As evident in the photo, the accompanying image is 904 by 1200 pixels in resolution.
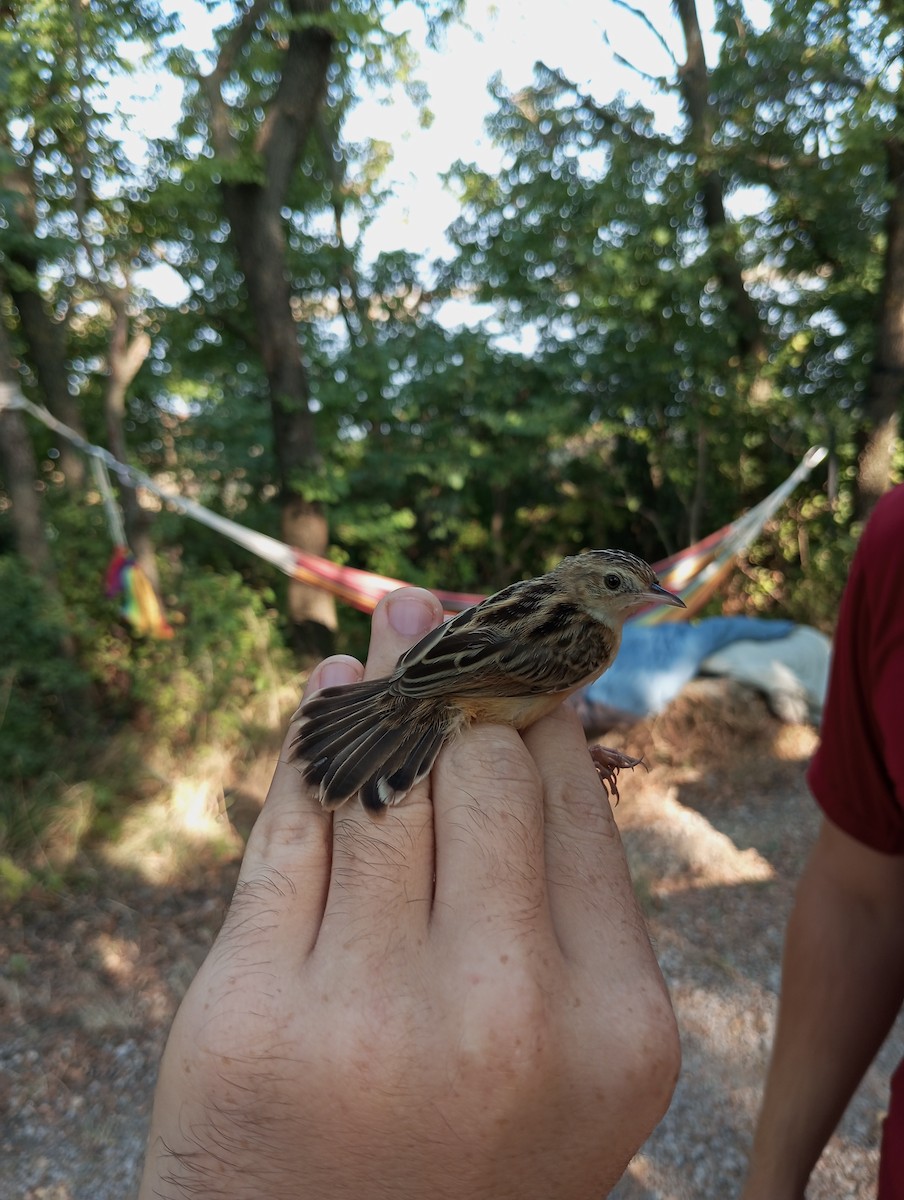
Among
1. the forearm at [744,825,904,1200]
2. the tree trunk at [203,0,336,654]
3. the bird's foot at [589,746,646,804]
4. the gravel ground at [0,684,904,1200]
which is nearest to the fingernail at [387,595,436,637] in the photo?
the bird's foot at [589,746,646,804]

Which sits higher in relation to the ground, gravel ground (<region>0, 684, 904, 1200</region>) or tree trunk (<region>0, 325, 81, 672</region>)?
tree trunk (<region>0, 325, 81, 672</region>)

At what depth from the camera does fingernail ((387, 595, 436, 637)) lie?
185cm

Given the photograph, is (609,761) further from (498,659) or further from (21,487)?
(21,487)

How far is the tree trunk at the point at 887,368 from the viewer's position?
7398 mm

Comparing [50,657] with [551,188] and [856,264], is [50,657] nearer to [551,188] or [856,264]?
[551,188]

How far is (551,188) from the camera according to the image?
8.99 metres

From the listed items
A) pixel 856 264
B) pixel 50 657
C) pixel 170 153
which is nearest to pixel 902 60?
pixel 856 264

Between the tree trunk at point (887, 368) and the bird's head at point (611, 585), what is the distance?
684cm

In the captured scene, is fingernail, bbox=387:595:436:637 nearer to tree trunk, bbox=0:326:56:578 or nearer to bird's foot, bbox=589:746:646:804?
bird's foot, bbox=589:746:646:804

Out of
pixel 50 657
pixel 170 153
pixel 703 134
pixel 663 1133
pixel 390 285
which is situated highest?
pixel 703 134

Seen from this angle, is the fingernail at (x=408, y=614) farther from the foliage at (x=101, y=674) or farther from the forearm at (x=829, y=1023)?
the foliage at (x=101, y=674)

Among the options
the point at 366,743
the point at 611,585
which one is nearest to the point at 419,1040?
the point at 366,743

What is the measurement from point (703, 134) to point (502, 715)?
29.6ft

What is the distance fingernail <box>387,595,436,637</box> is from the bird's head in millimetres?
706
